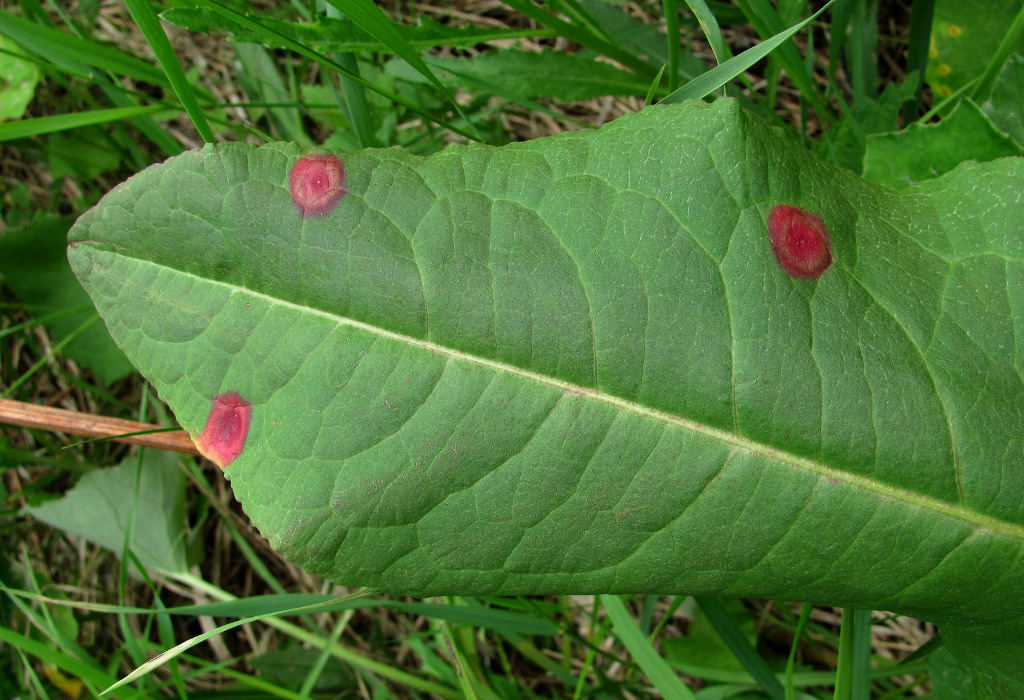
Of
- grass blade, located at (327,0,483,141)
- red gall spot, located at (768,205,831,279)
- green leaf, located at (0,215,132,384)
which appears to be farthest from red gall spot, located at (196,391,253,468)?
green leaf, located at (0,215,132,384)

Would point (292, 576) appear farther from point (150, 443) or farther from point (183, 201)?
point (183, 201)

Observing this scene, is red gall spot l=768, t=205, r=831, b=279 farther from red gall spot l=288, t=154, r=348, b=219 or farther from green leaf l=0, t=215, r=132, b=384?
green leaf l=0, t=215, r=132, b=384

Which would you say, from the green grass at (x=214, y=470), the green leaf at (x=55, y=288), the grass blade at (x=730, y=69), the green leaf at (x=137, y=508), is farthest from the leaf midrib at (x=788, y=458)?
the green leaf at (x=55, y=288)

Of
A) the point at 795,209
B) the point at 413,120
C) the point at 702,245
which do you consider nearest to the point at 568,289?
the point at 702,245

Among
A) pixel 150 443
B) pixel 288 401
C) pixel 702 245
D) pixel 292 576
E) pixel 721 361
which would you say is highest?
pixel 702 245

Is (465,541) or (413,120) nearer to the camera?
(465,541)

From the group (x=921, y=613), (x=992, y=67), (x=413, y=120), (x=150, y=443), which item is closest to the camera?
(x=921, y=613)

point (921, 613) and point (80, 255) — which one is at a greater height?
point (80, 255)

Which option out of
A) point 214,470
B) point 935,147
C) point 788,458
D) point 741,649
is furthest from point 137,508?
point 935,147
